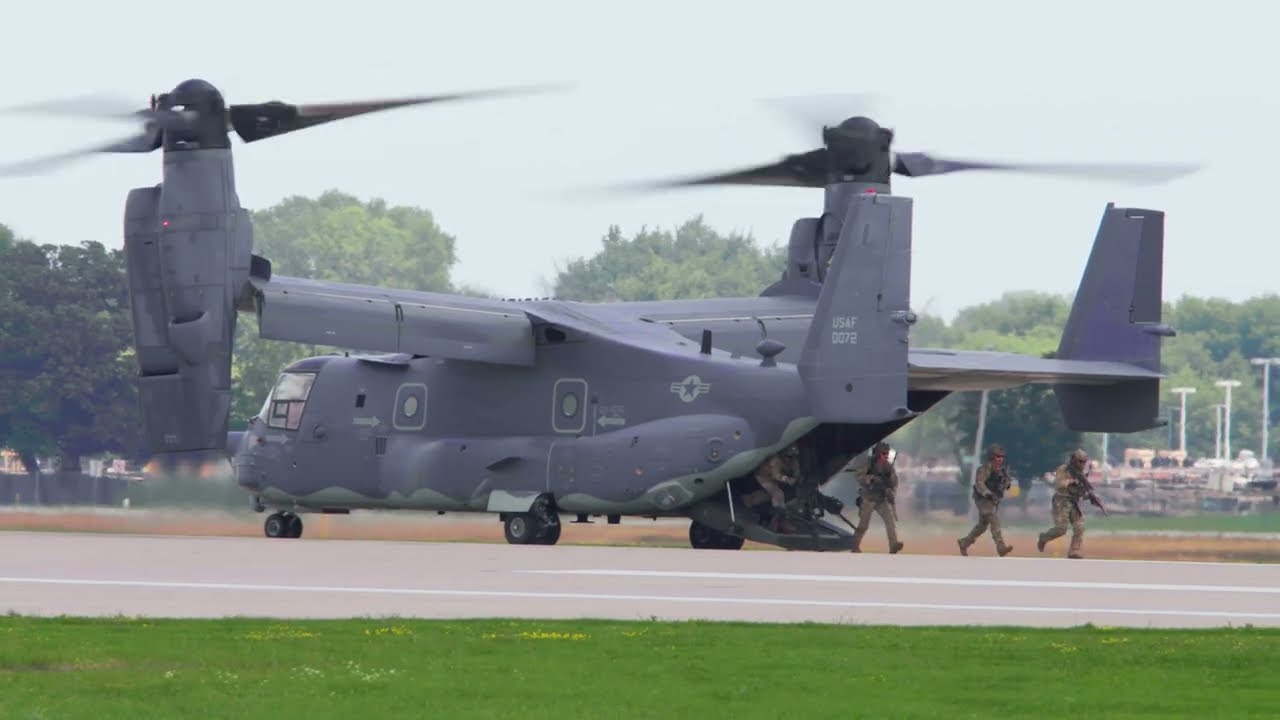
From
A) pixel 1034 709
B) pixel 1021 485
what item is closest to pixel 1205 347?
pixel 1021 485

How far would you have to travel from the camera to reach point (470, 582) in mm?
23125

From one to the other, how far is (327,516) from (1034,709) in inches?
1270

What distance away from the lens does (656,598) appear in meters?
21.3

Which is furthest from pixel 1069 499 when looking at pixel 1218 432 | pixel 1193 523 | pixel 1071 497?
pixel 1218 432

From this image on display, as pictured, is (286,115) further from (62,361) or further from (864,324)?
(62,361)

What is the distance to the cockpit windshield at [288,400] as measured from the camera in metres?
36.9

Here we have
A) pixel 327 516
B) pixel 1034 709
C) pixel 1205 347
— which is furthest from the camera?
pixel 1205 347

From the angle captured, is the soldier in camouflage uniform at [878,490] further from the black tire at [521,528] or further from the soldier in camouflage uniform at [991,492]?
the black tire at [521,528]

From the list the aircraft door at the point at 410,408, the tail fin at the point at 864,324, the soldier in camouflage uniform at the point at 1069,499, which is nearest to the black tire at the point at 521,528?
the aircraft door at the point at 410,408

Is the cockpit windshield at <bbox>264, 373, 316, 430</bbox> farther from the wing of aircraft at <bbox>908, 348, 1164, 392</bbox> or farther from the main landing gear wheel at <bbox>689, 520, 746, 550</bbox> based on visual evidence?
the wing of aircraft at <bbox>908, 348, 1164, 392</bbox>

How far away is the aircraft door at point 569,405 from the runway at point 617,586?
2991mm

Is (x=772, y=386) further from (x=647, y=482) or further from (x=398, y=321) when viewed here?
(x=398, y=321)

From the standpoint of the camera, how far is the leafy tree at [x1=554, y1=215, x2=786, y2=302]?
101m

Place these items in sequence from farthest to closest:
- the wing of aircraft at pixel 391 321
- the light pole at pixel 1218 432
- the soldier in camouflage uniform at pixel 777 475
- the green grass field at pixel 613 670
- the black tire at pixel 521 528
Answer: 1. the light pole at pixel 1218 432
2. the black tire at pixel 521 528
3. the soldier in camouflage uniform at pixel 777 475
4. the wing of aircraft at pixel 391 321
5. the green grass field at pixel 613 670
